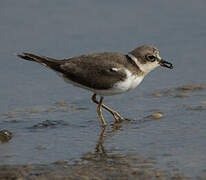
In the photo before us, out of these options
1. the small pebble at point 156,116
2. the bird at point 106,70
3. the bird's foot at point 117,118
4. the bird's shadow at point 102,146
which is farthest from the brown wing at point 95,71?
the small pebble at point 156,116

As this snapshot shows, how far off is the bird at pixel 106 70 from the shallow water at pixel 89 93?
509 mm

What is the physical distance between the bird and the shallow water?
51 centimetres

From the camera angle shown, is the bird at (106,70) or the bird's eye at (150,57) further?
the bird's eye at (150,57)

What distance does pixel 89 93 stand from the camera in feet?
29.2

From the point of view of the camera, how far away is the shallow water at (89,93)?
644cm

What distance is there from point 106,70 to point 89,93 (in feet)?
4.82

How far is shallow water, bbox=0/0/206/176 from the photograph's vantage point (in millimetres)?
6441

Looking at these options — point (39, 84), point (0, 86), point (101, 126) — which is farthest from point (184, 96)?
point (0, 86)

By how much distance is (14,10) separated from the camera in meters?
11.0

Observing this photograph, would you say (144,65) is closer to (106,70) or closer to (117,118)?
(106,70)

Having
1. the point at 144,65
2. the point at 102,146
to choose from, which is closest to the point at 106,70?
the point at 144,65

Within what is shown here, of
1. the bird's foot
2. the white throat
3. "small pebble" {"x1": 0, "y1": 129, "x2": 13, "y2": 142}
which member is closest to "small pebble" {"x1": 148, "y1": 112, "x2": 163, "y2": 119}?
the bird's foot

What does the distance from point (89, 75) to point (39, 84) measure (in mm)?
1610

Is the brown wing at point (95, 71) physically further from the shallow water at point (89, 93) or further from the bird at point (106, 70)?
the shallow water at point (89, 93)
